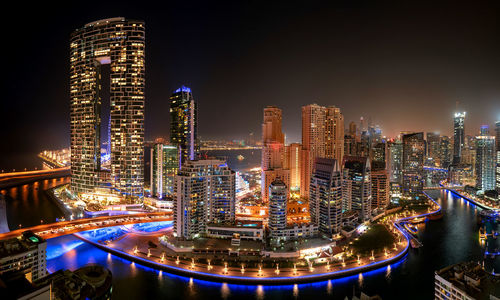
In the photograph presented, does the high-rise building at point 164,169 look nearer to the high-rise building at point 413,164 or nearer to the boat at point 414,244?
the boat at point 414,244

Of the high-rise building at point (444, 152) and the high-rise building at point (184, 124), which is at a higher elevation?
the high-rise building at point (184, 124)

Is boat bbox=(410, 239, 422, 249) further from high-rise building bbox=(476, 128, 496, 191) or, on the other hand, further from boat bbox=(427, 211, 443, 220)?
high-rise building bbox=(476, 128, 496, 191)

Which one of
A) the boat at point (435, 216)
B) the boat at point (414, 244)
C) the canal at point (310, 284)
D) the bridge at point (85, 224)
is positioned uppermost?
the bridge at point (85, 224)

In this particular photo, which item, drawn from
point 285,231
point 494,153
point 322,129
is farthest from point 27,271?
point 494,153

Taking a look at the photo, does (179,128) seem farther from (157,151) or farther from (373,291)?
(373,291)

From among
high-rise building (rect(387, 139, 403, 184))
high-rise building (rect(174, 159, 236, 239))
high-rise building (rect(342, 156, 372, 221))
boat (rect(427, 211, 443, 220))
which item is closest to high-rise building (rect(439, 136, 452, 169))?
high-rise building (rect(387, 139, 403, 184))

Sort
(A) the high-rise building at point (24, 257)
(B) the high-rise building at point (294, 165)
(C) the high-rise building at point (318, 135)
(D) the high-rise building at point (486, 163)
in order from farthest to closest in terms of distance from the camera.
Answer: (D) the high-rise building at point (486, 163)
(B) the high-rise building at point (294, 165)
(C) the high-rise building at point (318, 135)
(A) the high-rise building at point (24, 257)

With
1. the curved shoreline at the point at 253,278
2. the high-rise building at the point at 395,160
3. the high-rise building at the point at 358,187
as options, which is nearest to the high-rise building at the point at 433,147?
the high-rise building at the point at 395,160

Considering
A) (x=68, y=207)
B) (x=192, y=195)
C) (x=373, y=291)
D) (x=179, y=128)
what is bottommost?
(x=373, y=291)
